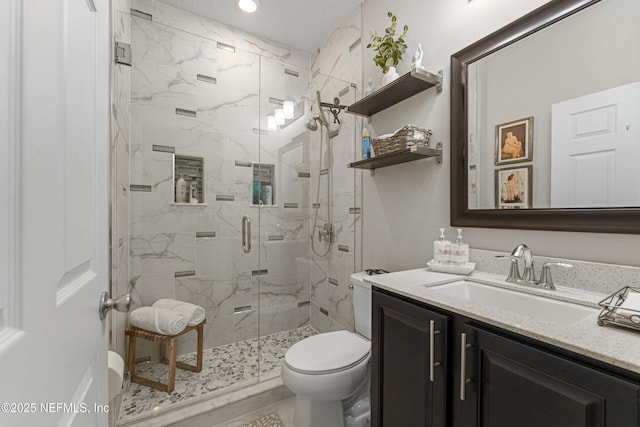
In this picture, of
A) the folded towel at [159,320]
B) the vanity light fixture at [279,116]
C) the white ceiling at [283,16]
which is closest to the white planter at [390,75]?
the white ceiling at [283,16]

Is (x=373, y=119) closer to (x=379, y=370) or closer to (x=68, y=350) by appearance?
(x=379, y=370)

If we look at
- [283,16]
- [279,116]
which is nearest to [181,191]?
[279,116]

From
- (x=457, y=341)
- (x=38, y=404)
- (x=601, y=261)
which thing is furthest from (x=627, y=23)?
(x=38, y=404)

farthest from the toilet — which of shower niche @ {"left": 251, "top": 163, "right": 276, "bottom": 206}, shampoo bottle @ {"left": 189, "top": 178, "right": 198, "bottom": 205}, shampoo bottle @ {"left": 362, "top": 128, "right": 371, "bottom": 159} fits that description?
shampoo bottle @ {"left": 189, "top": 178, "right": 198, "bottom": 205}

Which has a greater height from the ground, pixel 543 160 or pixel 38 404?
pixel 543 160

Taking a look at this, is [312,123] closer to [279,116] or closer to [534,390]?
[279,116]

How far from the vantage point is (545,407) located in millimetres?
632

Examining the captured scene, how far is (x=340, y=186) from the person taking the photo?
225 cm

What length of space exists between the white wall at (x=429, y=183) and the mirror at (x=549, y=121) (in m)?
0.06

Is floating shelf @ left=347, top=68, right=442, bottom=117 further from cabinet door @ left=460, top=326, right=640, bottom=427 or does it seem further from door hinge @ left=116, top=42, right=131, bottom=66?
door hinge @ left=116, top=42, right=131, bottom=66

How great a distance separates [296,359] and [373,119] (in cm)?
158

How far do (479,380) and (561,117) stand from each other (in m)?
0.99

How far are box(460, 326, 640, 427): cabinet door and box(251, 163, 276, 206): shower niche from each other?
1.77 metres

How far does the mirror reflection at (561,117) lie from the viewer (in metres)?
0.91
